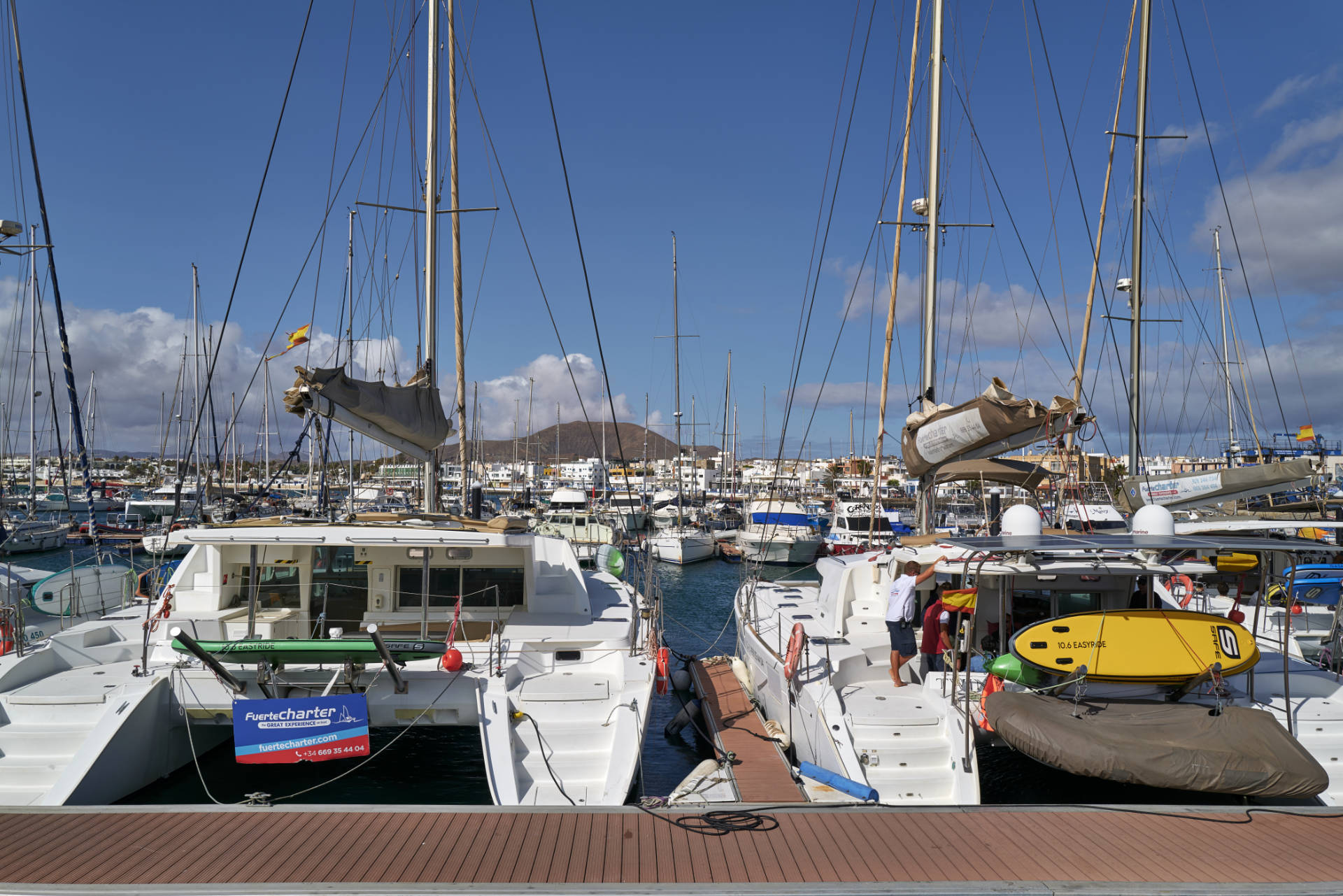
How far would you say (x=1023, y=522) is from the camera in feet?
31.9

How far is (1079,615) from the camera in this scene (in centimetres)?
811

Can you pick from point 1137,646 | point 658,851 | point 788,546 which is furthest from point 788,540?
point 658,851

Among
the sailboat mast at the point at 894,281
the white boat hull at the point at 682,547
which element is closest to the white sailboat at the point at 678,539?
the white boat hull at the point at 682,547

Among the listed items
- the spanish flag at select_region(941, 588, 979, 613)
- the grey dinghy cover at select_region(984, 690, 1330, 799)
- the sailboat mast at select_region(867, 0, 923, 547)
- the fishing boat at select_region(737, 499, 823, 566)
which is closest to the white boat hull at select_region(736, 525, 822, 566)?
the fishing boat at select_region(737, 499, 823, 566)

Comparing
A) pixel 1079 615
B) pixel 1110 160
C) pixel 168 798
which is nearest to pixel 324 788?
pixel 168 798

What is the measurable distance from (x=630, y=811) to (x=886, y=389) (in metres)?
14.5

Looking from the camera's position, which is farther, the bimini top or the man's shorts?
the man's shorts

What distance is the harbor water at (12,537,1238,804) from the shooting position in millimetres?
8703

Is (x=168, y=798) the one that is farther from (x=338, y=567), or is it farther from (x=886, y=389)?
(x=886, y=389)

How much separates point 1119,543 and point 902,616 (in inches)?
92.6

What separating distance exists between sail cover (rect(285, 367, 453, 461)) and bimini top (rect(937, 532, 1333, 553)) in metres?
6.95

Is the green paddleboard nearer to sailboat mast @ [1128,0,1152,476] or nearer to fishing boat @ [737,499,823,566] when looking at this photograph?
sailboat mast @ [1128,0,1152,476]

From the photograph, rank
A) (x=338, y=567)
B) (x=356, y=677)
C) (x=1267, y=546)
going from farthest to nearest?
1. (x=338, y=567)
2. (x=356, y=677)
3. (x=1267, y=546)

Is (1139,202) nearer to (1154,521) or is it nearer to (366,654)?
(1154,521)
